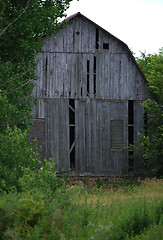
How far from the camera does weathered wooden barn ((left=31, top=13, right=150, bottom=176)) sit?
1797 cm

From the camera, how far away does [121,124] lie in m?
18.4

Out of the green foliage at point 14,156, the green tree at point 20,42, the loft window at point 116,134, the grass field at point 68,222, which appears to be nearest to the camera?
the grass field at point 68,222

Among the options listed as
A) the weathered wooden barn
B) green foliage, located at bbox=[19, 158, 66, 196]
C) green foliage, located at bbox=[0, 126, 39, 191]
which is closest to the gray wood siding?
the weathered wooden barn

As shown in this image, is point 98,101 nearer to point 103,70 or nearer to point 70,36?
point 103,70

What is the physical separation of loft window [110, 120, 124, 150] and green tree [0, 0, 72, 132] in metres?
6.01

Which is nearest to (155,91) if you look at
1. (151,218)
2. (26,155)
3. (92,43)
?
(92,43)

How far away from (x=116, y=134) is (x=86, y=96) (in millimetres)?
2529

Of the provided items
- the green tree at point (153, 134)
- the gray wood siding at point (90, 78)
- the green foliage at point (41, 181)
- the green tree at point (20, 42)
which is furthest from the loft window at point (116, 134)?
the green foliage at point (41, 181)

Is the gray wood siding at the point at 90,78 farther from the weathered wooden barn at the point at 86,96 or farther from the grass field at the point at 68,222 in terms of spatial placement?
the grass field at the point at 68,222

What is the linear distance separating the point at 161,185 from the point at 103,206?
6.37 meters

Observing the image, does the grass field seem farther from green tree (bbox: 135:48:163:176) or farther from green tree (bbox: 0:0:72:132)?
green tree (bbox: 135:48:163:176)

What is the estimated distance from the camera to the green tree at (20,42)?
41.5 ft

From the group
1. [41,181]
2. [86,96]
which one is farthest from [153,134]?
[41,181]

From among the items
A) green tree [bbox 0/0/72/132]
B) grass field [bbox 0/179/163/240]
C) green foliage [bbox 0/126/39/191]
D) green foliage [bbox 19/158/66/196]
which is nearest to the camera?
grass field [bbox 0/179/163/240]
